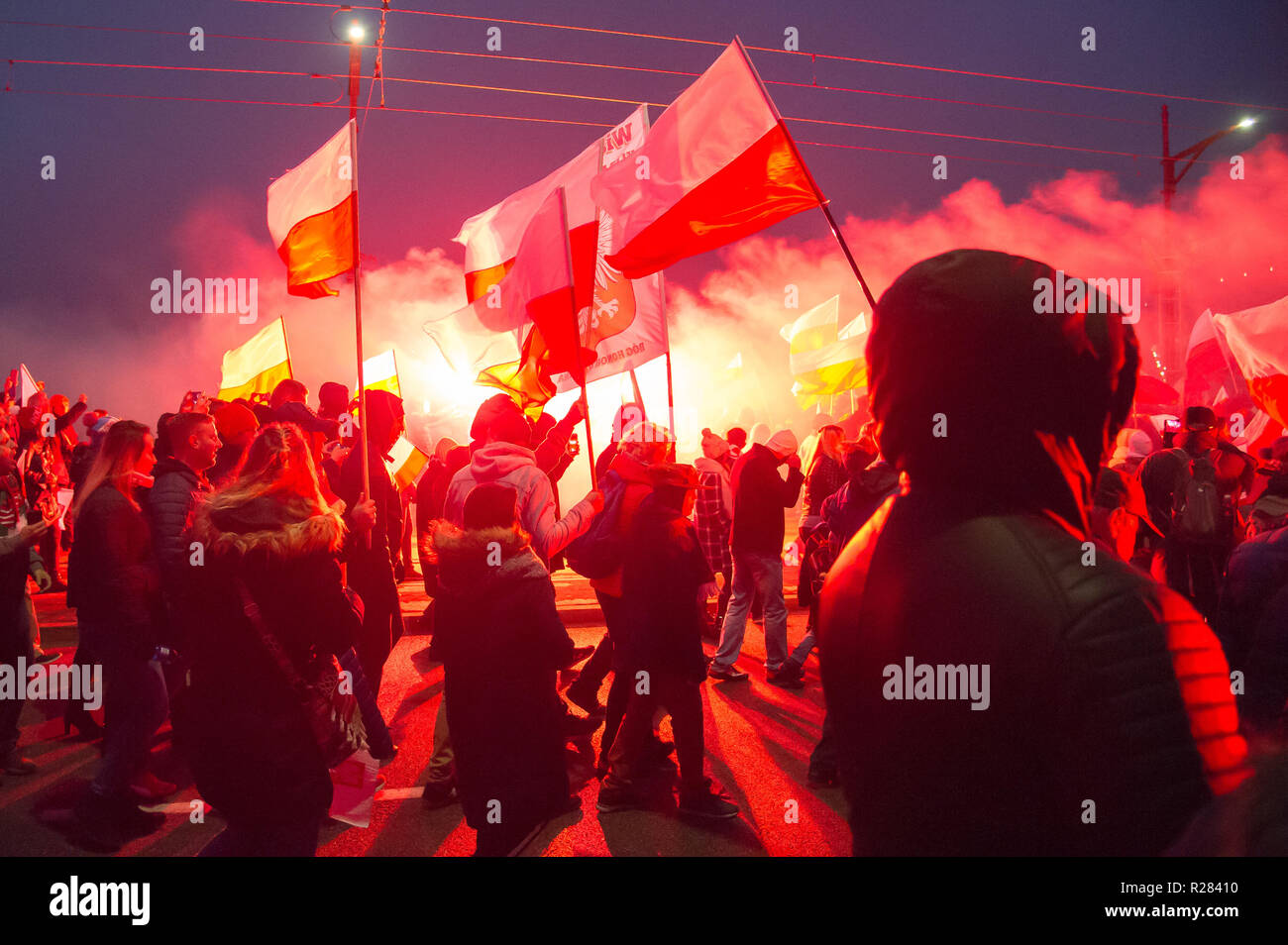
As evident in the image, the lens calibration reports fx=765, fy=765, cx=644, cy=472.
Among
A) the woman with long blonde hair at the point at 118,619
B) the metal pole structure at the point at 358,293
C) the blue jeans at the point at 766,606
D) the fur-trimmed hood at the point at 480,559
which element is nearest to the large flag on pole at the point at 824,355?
the blue jeans at the point at 766,606

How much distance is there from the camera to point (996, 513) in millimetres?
956

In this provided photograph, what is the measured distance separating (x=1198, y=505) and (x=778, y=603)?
3.58m

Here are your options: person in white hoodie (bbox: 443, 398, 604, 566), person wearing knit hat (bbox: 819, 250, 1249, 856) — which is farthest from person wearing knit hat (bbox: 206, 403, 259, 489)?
person wearing knit hat (bbox: 819, 250, 1249, 856)

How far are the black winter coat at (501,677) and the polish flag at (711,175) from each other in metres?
3.17

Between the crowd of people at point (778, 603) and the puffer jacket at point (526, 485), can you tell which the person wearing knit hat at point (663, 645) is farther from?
the puffer jacket at point (526, 485)

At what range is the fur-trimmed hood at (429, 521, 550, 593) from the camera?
2.92 metres

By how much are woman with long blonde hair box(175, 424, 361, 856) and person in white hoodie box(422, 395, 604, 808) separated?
53.0 inches

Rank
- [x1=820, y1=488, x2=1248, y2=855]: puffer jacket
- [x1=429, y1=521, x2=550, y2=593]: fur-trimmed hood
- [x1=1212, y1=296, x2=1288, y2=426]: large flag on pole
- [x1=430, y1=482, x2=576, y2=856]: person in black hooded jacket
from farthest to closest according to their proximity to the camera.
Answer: [x1=1212, y1=296, x2=1288, y2=426]: large flag on pole
[x1=429, y1=521, x2=550, y2=593]: fur-trimmed hood
[x1=430, y1=482, x2=576, y2=856]: person in black hooded jacket
[x1=820, y1=488, x2=1248, y2=855]: puffer jacket

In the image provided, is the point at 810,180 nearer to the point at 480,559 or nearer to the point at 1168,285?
the point at 480,559

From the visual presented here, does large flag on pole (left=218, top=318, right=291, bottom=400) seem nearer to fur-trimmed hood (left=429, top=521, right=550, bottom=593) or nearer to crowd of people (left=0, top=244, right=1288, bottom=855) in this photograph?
crowd of people (left=0, top=244, right=1288, bottom=855)
